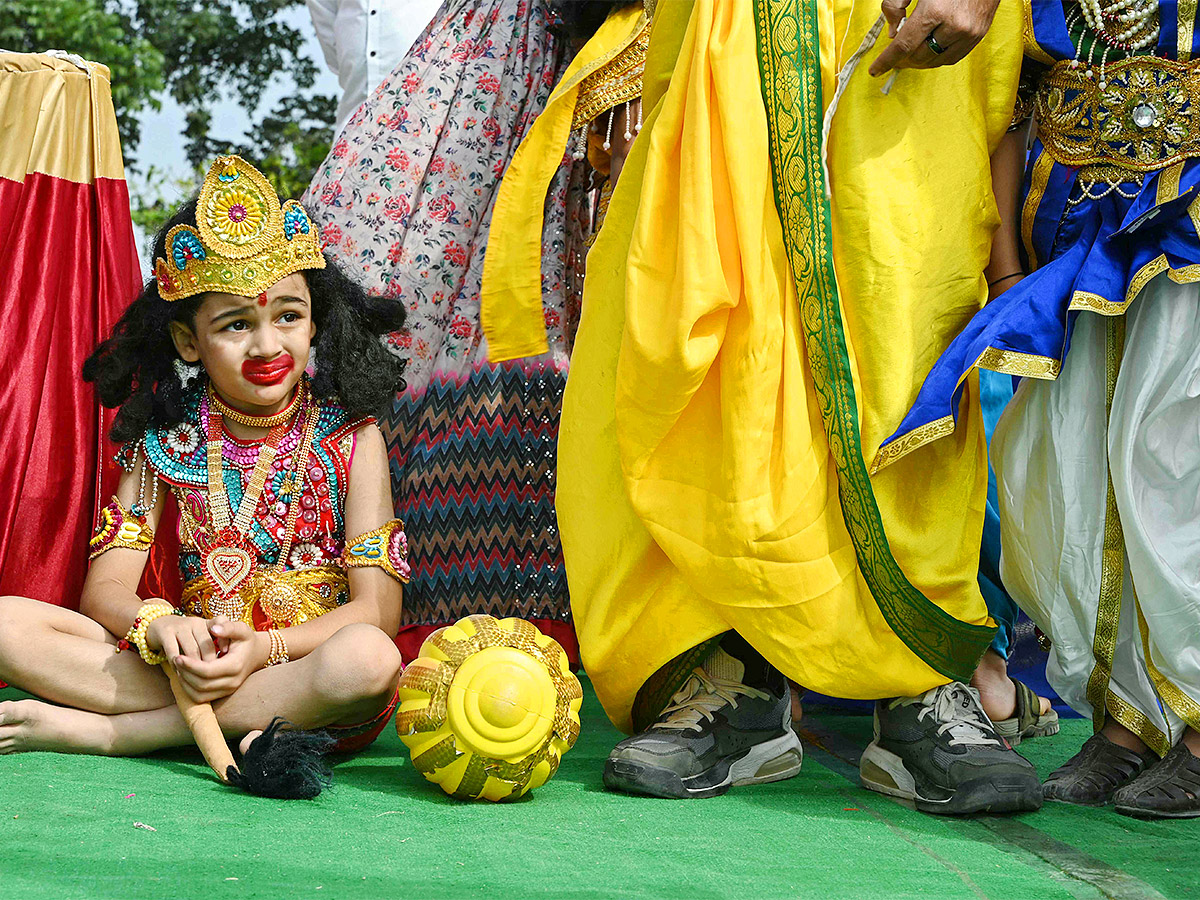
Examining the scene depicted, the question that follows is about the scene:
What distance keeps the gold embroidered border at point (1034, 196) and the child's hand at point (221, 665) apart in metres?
1.50

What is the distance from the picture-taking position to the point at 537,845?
5.70 ft

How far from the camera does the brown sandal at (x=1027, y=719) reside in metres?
2.69

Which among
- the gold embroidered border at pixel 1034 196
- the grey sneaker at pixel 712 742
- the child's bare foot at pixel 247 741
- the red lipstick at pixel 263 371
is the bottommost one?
the child's bare foot at pixel 247 741

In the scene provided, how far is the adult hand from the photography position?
A: 1.96 m

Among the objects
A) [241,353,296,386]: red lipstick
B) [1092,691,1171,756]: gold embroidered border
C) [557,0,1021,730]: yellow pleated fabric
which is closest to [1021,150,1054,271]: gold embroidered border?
[557,0,1021,730]: yellow pleated fabric

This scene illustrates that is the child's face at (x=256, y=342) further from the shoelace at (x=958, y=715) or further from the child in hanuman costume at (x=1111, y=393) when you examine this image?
the shoelace at (x=958, y=715)

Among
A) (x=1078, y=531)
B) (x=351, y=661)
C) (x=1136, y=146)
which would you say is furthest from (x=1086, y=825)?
(x=351, y=661)

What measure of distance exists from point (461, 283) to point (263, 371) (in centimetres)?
91

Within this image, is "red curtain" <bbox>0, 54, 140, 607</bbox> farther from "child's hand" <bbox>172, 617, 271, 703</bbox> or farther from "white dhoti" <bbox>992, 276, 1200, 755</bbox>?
"white dhoti" <bbox>992, 276, 1200, 755</bbox>

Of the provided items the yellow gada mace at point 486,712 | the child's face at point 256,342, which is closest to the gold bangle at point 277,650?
the yellow gada mace at point 486,712

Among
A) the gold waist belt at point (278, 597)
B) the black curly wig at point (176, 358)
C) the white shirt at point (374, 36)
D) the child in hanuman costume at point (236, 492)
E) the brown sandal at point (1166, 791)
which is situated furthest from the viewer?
the white shirt at point (374, 36)

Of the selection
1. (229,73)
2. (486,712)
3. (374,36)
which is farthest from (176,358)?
(229,73)

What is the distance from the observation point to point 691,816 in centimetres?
196

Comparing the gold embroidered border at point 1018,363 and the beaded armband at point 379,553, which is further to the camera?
the beaded armband at point 379,553
